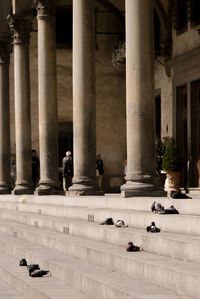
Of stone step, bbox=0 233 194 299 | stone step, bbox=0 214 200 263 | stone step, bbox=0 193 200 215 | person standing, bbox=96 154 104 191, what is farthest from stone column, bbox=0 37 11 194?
stone step, bbox=0 233 194 299

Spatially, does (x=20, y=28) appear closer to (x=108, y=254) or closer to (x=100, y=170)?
(x=100, y=170)

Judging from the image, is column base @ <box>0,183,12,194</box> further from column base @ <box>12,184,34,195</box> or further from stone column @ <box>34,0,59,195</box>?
stone column @ <box>34,0,59,195</box>

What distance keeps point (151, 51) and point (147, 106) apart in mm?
859

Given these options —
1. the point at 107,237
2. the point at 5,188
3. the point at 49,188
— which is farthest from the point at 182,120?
the point at 107,237

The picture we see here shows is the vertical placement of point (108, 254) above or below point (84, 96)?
below

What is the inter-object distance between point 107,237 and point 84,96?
19.0 ft

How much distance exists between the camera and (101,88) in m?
32.2

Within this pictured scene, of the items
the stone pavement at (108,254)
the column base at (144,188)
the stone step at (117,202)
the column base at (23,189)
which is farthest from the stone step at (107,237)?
the column base at (23,189)

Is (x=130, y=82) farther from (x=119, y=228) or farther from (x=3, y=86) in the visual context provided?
(x=3, y=86)

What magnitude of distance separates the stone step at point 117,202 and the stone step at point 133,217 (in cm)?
23

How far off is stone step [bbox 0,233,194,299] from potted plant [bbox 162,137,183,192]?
10103 millimetres

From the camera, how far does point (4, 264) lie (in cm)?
1234

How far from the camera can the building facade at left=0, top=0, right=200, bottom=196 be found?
1304 centimetres

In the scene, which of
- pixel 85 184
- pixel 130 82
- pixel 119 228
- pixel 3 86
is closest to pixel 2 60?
pixel 3 86
